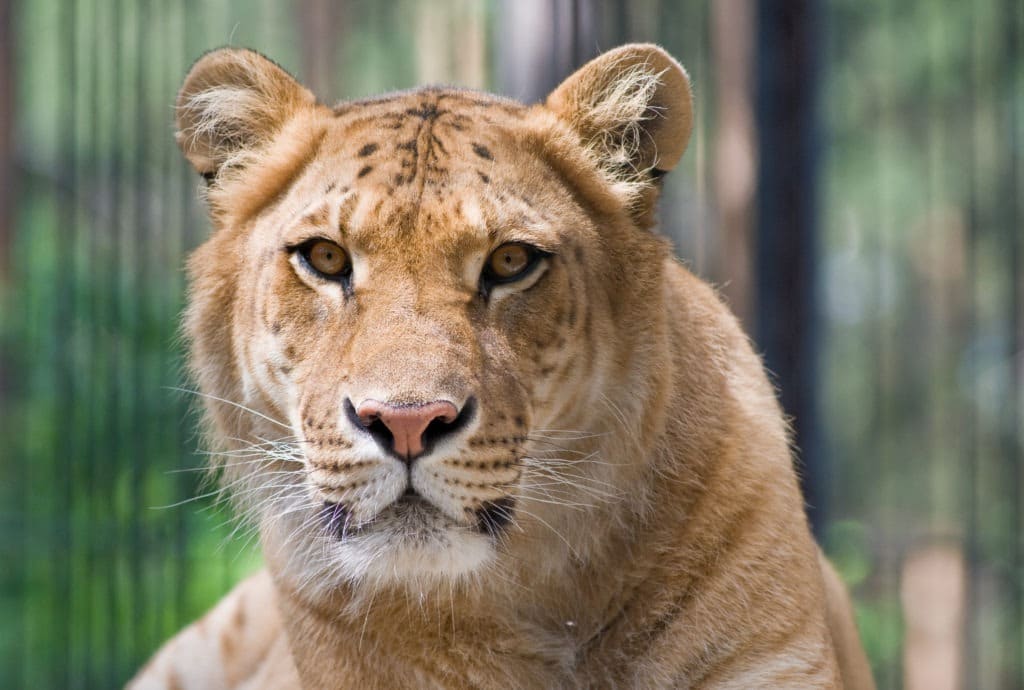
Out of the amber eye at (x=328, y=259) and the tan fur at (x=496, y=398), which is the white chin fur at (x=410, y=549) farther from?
the amber eye at (x=328, y=259)

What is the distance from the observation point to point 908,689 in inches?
226

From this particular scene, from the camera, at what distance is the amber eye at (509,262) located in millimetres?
2326

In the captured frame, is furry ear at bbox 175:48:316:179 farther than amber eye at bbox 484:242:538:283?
Yes

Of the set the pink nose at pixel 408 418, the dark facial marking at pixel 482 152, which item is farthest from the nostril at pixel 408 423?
the dark facial marking at pixel 482 152

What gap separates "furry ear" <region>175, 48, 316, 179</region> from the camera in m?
2.74

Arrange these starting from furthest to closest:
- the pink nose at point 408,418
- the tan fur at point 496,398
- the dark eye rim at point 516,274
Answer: the dark eye rim at point 516,274 < the tan fur at point 496,398 < the pink nose at point 408,418

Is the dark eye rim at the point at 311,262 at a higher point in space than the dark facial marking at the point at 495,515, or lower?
higher

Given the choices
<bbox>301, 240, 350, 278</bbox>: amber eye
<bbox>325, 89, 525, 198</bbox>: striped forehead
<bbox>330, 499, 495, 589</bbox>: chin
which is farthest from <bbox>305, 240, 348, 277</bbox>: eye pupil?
<bbox>330, 499, 495, 589</bbox>: chin

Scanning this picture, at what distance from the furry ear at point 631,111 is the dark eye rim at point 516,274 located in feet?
1.08

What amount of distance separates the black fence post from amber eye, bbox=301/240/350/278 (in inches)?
110

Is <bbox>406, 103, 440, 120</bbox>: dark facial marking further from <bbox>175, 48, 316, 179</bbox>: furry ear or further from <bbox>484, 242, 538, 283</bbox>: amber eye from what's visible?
<bbox>484, 242, 538, 283</bbox>: amber eye

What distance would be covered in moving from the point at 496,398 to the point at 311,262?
0.48 metres

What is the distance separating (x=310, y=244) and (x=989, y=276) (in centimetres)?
648

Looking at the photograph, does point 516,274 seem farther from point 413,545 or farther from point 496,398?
point 413,545
